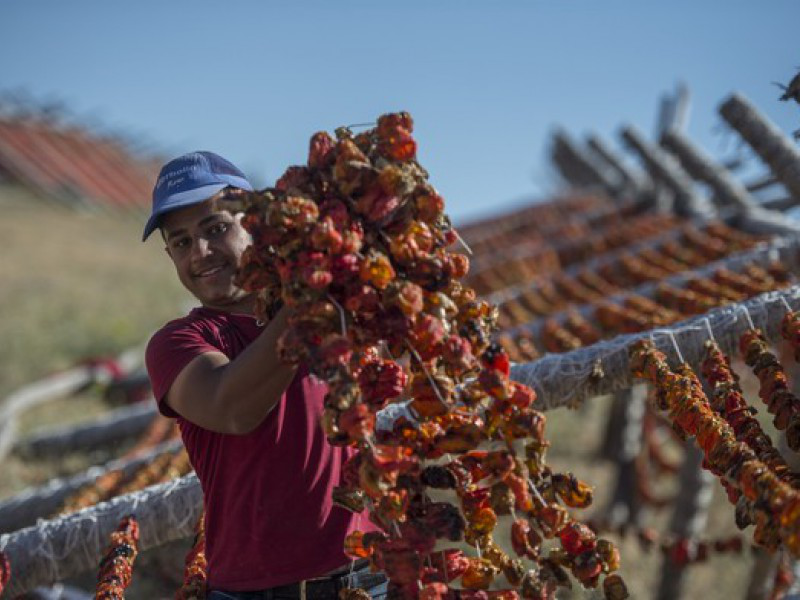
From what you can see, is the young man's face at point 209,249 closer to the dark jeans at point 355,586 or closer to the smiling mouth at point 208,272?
the smiling mouth at point 208,272

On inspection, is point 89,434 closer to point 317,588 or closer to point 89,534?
point 89,534

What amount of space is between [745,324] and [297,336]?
5.14 ft

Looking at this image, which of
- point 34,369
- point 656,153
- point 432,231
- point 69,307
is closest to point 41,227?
point 69,307

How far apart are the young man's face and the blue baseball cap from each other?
0.11 ft

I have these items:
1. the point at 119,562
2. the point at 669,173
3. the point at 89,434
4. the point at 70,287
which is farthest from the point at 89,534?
the point at 70,287

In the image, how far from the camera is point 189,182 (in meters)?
2.11

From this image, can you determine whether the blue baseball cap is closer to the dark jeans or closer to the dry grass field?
the dark jeans

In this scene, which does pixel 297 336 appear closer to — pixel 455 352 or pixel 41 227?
pixel 455 352

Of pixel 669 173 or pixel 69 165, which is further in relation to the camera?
pixel 69 165

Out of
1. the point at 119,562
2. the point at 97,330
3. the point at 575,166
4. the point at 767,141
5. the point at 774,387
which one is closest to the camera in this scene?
the point at 774,387

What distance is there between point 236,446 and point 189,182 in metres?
0.58

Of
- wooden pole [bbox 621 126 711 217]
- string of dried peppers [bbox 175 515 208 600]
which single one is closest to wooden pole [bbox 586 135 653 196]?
wooden pole [bbox 621 126 711 217]

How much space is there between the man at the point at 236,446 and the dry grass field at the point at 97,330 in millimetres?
914

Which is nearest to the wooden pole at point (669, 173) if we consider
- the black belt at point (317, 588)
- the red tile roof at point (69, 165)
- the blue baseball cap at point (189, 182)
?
the blue baseball cap at point (189, 182)
